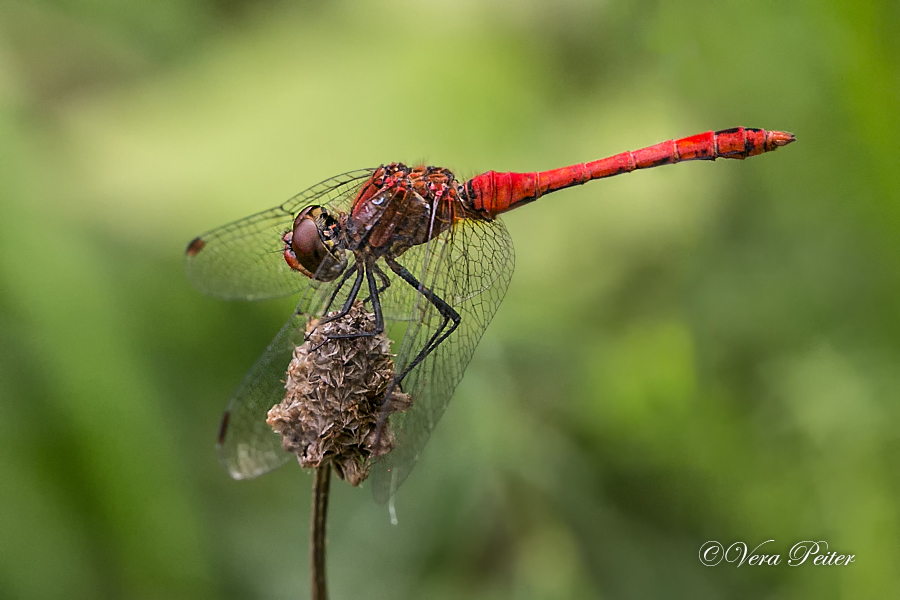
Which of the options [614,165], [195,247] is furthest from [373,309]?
[614,165]

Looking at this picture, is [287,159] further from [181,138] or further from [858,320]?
[858,320]

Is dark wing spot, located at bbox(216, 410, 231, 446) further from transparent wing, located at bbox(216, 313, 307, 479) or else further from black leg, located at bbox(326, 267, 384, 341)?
black leg, located at bbox(326, 267, 384, 341)

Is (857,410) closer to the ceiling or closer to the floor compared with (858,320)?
closer to the floor

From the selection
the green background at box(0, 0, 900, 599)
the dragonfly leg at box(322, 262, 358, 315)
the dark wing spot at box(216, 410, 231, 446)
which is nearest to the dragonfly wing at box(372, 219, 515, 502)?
the dragonfly leg at box(322, 262, 358, 315)

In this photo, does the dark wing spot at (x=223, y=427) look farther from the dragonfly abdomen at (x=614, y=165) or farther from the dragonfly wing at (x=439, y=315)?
the dragonfly abdomen at (x=614, y=165)

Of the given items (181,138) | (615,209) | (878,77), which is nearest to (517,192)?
(615,209)

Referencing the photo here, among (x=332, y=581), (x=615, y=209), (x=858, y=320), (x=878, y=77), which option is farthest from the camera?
(x=615, y=209)

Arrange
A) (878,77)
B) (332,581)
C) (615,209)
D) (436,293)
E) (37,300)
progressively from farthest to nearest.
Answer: (615,209)
(37,300)
(332,581)
(878,77)
(436,293)
